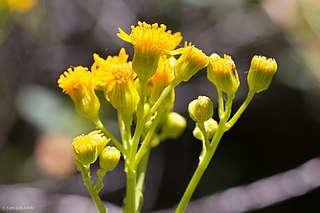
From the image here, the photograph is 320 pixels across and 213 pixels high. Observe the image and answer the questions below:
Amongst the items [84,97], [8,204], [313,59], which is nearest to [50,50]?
[8,204]

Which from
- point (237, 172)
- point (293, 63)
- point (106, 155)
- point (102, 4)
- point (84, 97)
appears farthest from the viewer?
point (102, 4)

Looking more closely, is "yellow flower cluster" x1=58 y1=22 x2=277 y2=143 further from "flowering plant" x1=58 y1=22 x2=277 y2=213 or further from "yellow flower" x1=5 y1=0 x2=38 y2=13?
"yellow flower" x1=5 y1=0 x2=38 y2=13

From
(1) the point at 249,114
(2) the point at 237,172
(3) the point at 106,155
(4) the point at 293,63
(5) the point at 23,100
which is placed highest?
(3) the point at 106,155

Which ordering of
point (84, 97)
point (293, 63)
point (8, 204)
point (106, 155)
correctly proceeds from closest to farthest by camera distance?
1. point (106, 155)
2. point (84, 97)
3. point (8, 204)
4. point (293, 63)

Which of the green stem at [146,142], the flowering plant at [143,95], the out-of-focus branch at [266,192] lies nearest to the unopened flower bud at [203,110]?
the flowering plant at [143,95]

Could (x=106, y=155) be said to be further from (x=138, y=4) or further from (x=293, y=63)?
(x=138, y=4)

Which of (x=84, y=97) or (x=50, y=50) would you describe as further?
(x=50, y=50)

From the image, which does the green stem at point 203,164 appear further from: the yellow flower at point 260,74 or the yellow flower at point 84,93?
the yellow flower at point 84,93
